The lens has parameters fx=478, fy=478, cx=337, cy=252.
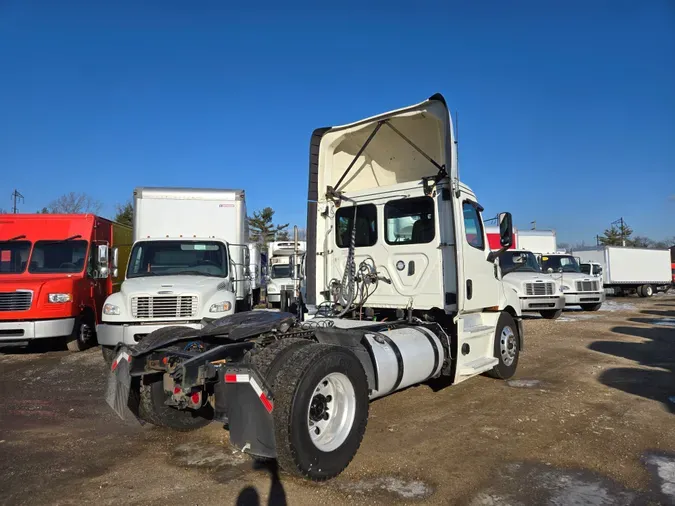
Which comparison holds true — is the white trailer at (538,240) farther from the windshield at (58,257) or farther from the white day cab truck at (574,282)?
the windshield at (58,257)

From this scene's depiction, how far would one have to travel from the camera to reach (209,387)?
14.6 ft

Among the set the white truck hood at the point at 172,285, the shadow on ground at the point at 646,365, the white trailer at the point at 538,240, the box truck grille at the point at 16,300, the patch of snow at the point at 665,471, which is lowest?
the patch of snow at the point at 665,471

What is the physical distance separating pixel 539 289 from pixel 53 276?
13684mm

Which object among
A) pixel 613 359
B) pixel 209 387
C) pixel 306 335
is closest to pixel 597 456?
pixel 306 335

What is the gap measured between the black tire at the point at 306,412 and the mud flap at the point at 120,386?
1.62 m

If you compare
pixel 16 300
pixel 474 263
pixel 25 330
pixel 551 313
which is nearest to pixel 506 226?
pixel 474 263

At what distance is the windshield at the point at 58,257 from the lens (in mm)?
11109

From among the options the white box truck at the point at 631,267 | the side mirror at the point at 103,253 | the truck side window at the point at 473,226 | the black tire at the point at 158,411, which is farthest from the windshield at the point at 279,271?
the white box truck at the point at 631,267

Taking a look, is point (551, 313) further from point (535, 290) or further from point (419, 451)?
point (419, 451)

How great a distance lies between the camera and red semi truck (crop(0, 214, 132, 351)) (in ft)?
31.9

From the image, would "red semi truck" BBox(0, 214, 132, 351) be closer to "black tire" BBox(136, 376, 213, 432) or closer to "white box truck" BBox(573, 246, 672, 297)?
"black tire" BBox(136, 376, 213, 432)

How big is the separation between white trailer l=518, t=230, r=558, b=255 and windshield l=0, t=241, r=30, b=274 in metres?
19.6

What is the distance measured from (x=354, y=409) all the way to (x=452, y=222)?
Answer: 9.40 ft

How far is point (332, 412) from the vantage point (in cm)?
419
